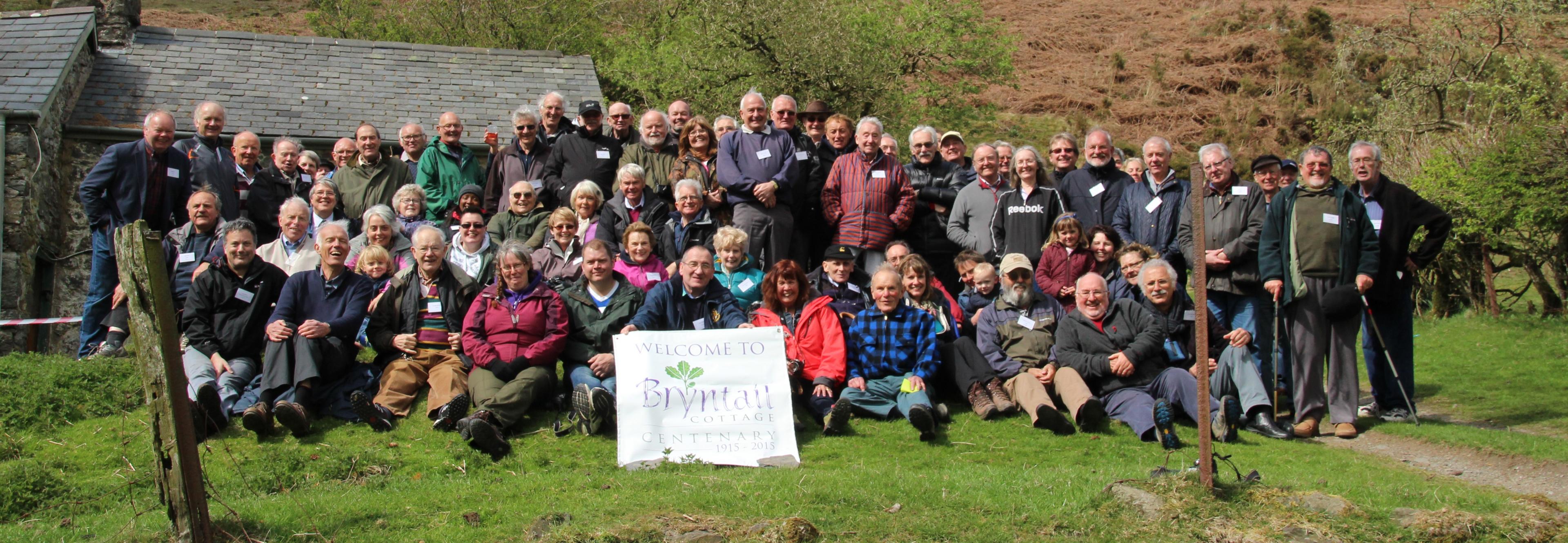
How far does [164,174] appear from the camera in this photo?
32.7 feet

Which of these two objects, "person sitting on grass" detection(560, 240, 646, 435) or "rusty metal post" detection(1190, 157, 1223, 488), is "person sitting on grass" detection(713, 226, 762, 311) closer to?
"person sitting on grass" detection(560, 240, 646, 435)

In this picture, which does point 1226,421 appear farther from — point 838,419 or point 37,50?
point 37,50

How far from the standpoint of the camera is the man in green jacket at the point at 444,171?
10711mm

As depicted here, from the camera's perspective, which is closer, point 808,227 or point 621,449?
point 621,449

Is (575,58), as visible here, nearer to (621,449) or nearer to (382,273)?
(382,273)

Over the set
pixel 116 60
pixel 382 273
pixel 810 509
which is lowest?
pixel 810 509

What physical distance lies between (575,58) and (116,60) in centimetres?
723

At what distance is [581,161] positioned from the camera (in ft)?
34.8

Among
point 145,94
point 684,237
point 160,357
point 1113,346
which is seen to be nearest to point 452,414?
point 684,237

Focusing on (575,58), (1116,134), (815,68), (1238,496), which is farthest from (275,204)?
(1116,134)

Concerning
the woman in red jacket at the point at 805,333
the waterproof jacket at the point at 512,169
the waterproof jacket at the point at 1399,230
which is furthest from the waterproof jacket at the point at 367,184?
the waterproof jacket at the point at 1399,230

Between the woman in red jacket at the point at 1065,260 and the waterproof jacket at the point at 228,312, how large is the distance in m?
5.94

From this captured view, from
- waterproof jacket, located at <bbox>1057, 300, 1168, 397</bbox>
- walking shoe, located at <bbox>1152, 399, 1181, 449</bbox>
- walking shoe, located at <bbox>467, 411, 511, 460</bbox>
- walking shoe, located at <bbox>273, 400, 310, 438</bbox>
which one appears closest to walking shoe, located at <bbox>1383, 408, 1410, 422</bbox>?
waterproof jacket, located at <bbox>1057, 300, 1168, 397</bbox>

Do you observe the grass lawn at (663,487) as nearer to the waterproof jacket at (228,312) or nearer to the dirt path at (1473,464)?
the dirt path at (1473,464)
